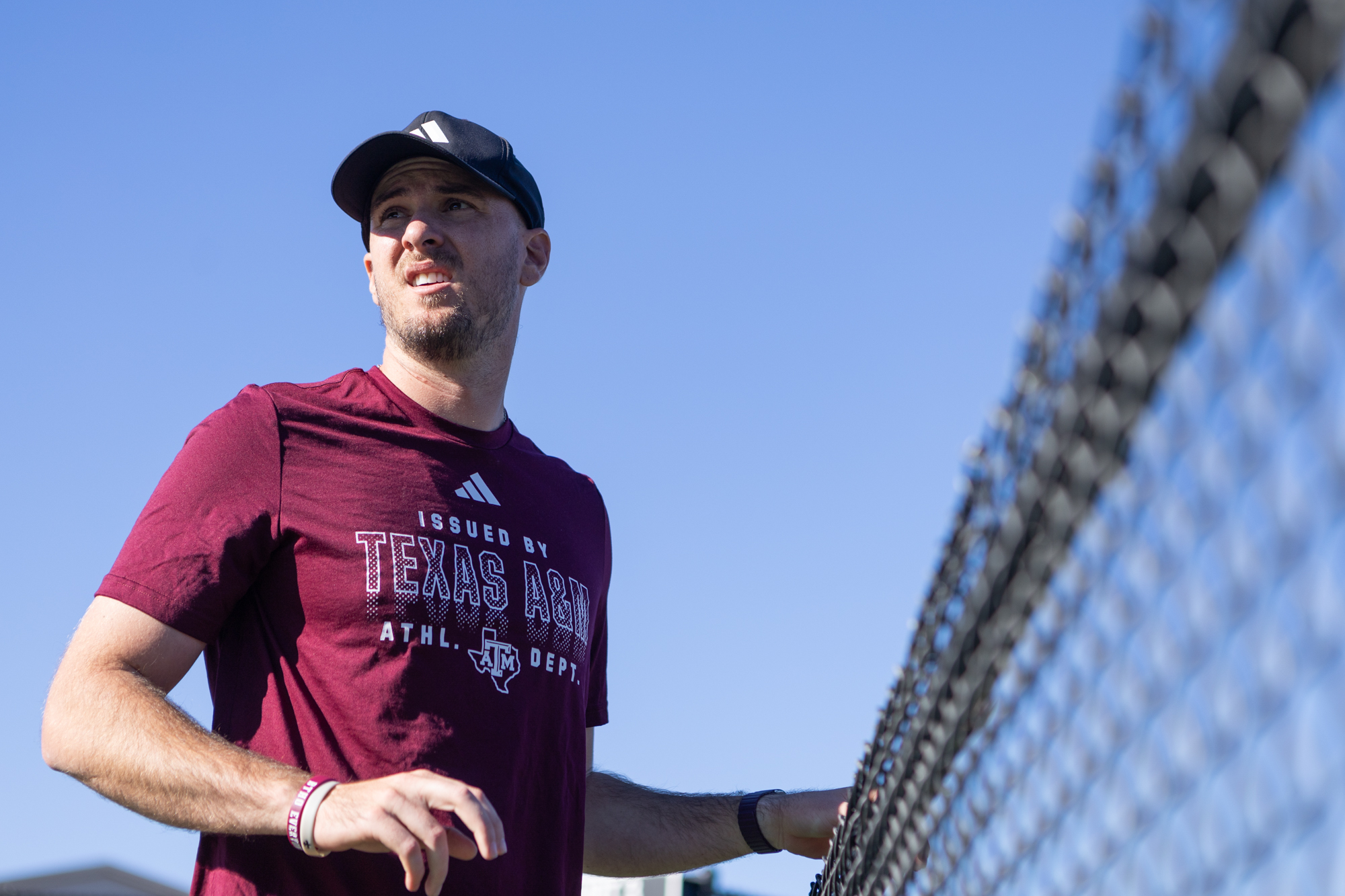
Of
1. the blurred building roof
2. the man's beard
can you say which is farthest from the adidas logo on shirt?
the blurred building roof

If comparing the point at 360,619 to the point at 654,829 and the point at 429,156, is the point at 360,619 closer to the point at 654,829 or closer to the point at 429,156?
the point at 654,829

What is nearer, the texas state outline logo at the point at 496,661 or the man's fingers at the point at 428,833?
the man's fingers at the point at 428,833

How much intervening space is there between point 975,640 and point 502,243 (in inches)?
101

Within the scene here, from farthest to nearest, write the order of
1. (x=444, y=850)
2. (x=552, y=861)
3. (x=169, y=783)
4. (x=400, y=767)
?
(x=552, y=861) → (x=400, y=767) → (x=169, y=783) → (x=444, y=850)

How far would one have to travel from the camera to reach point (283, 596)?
300cm

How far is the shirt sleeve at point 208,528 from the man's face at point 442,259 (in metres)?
0.63

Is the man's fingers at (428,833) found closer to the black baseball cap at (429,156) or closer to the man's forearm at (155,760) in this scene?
the man's forearm at (155,760)

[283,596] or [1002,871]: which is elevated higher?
[283,596]

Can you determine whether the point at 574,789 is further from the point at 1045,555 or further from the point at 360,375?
the point at 1045,555

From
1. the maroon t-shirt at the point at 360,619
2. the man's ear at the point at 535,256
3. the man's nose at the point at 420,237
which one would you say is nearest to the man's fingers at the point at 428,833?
the maroon t-shirt at the point at 360,619

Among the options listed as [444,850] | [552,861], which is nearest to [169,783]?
[444,850]

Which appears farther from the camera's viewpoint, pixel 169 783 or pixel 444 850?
pixel 169 783

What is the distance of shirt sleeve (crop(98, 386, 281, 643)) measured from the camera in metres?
2.83

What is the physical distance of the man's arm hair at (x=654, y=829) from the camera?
366 centimetres
